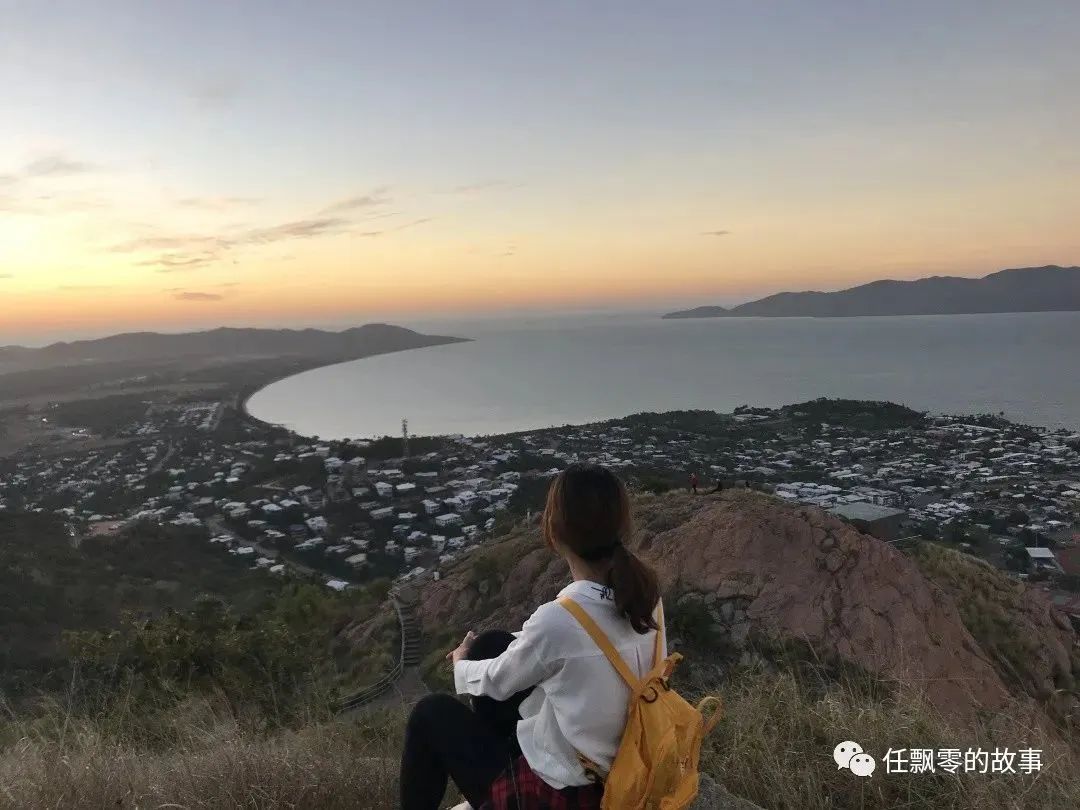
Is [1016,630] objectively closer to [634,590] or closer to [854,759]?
[854,759]

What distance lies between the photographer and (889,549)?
7.33 m

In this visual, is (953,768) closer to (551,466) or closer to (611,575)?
(611,575)

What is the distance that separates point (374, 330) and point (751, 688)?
7284 inches

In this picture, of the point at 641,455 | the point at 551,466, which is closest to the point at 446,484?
the point at 551,466

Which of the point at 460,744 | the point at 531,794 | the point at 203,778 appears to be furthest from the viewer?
the point at 203,778

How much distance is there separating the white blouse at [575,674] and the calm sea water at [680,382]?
5815 cm

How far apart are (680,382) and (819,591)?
8236 cm

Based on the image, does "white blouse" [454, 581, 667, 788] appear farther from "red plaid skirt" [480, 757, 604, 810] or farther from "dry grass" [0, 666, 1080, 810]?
"dry grass" [0, 666, 1080, 810]

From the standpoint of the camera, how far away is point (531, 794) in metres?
1.68

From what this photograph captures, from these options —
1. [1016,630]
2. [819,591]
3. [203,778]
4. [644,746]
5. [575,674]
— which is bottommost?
[1016,630]

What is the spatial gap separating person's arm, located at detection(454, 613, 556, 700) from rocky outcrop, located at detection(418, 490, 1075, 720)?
15.8ft

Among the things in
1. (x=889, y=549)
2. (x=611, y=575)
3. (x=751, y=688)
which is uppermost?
(x=611, y=575)

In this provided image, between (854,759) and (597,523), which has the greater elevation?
(597,523)

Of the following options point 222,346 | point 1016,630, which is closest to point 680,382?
point 1016,630
